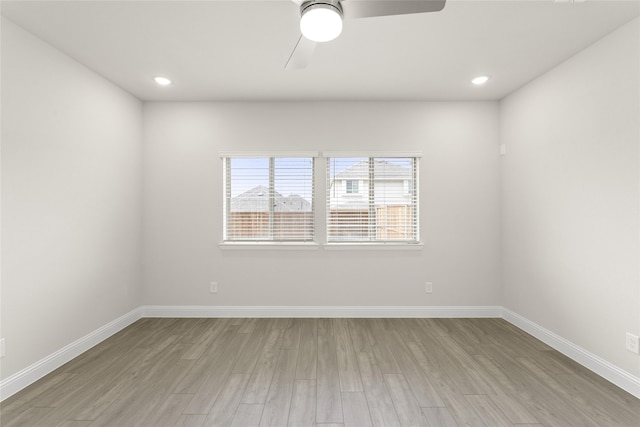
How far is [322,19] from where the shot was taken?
1.61 m

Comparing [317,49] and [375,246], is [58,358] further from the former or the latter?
[317,49]

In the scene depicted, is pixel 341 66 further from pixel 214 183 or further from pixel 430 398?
pixel 430 398

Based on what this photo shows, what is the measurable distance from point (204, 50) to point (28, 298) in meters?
2.38

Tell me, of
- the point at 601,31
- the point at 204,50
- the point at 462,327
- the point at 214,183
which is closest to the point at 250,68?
the point at 204,50

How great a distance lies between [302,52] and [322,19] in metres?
0.49

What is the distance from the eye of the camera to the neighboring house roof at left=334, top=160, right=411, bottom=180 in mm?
3889

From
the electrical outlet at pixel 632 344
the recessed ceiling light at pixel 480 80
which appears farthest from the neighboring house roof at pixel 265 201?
the electrical outlet at pixel 632 344

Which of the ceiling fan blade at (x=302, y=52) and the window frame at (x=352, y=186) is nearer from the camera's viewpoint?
the ceiling fan blade at (x=302, y=52)

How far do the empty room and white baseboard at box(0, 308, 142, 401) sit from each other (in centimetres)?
2

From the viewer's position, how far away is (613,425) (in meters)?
1.90

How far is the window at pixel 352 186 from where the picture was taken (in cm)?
390

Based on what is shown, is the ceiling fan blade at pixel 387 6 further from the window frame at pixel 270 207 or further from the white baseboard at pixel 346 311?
the white baseboard at pixel 346 311

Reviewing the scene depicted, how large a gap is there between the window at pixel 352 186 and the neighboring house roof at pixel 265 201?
538mm

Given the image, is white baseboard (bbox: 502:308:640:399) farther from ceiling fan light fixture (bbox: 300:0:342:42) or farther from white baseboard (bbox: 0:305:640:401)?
ceiling fan light fixture (bbox: 300:0:342:42)
